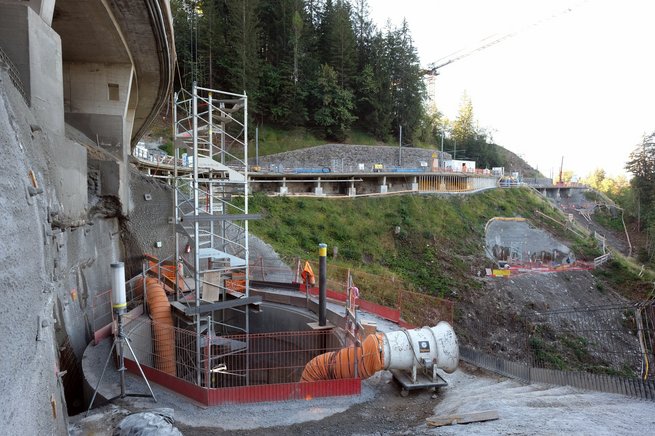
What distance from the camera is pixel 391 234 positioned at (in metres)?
32.0

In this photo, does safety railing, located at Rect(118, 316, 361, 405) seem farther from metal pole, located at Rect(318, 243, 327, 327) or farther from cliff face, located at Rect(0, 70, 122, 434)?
cliff face, located at Rect(0, 70, 122, 434)

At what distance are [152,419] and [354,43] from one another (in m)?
54.8

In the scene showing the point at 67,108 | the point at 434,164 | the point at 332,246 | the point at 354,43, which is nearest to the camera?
the point at 67,108

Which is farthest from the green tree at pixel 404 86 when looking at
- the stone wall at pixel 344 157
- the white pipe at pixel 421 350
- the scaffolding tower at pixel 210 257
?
the white pipe at pixel 421 350

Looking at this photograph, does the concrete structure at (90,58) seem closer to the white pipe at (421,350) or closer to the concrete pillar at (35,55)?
the concrete pillar at (35,55)

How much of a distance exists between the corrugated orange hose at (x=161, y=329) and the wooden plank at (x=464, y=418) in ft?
23.0

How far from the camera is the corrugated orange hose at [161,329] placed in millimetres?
10984

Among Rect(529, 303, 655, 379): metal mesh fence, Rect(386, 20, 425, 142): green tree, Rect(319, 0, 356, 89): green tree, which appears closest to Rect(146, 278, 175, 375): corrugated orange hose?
Rect(529, 303, 655, 379): metal mesh fence

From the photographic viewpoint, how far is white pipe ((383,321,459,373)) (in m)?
8.42

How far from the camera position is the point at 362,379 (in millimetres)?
8680

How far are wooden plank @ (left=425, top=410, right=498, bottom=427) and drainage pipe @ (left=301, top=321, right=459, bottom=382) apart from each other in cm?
155

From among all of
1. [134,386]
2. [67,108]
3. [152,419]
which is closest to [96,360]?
[134,386]

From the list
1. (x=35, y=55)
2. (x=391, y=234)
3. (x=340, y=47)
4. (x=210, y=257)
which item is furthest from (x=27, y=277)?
(x=340, y=47)

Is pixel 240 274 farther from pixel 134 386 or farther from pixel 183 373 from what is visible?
pixel 134 386
